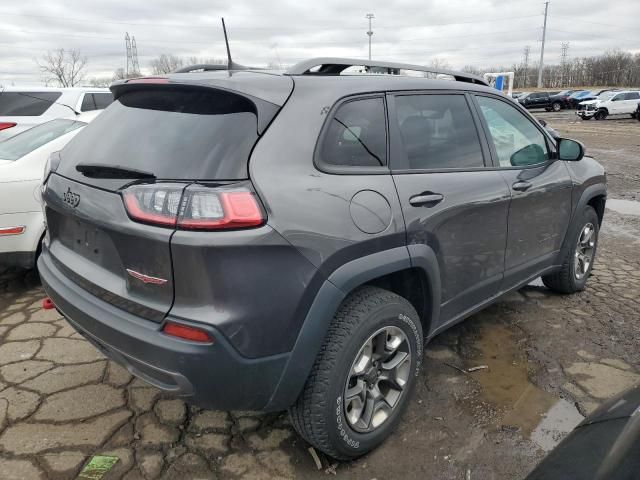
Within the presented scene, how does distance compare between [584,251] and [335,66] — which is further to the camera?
[584,251]

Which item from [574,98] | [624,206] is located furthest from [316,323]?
[574,98]

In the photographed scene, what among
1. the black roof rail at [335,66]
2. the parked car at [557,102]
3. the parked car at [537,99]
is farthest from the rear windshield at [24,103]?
the parked car at [557,102]

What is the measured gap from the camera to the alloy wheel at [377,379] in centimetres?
228

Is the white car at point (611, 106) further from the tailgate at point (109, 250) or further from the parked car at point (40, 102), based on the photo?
the tailgate at point (109, 250)

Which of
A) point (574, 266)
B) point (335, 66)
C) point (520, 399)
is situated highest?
point (335, 66)

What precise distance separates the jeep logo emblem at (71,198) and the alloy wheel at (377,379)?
143cm

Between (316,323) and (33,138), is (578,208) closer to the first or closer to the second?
(316,323)

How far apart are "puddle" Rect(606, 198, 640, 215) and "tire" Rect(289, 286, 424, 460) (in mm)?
6627

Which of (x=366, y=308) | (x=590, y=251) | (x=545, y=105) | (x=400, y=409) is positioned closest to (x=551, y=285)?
(x=590, y=251)

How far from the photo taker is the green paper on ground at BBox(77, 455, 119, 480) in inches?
88.1

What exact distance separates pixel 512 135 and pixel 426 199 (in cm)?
130

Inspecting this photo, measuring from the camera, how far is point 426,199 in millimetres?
2459

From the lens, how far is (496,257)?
10.0ft

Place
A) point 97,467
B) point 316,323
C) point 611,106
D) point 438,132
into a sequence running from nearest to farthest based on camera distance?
point 316,323 < point 97,467 < point 438,132 < point 611,106
